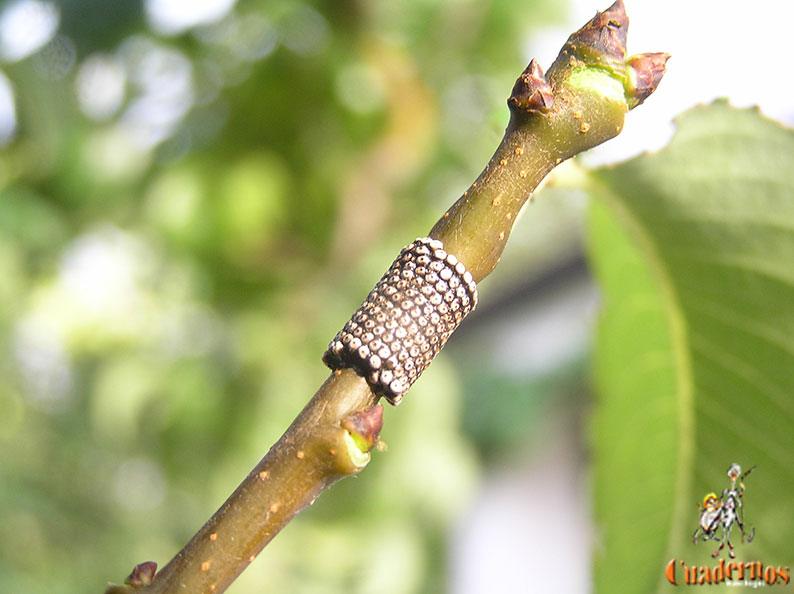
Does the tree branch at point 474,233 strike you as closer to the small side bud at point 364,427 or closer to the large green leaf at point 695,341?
the small side bud at point 364,427

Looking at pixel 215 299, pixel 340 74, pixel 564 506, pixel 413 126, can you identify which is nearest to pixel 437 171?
pixel 413 126

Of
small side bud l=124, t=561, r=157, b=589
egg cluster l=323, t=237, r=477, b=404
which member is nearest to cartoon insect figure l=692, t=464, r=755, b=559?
egg cluster l=323, t=237, r=477, b=404

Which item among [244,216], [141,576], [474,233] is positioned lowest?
[141,576]

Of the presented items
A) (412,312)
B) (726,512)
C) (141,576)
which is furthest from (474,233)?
(726,512)

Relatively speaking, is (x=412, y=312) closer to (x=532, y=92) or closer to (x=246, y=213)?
(x=532, y=92)

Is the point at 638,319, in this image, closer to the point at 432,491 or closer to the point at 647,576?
the point at 647,576

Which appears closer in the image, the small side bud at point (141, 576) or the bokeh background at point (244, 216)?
the small side bud at point (141, 576)

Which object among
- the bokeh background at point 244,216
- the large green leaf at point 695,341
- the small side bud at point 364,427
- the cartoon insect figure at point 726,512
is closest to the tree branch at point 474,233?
the small side bud at point 364,427
